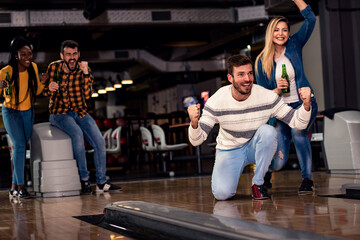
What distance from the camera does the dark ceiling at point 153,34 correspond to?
37.5ft

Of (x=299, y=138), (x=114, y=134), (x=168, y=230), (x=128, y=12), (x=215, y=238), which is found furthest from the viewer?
(x=128, y=12)

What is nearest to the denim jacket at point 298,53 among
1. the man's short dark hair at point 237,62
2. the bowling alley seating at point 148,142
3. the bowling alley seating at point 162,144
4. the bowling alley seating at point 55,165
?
the man's short dark hair at point 237,62

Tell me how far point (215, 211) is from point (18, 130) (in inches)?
114

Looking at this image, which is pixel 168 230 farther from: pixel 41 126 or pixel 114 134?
pixel 114 134

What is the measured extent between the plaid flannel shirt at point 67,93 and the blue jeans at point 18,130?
0.28 m

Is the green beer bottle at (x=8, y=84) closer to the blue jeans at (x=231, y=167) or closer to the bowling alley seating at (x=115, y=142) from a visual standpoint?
the blue jeans at (x=231, y=167)

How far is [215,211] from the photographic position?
354 centimetres

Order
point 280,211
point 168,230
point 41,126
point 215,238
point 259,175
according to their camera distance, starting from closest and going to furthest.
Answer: point 215,238 → point 168,230 → point 280,211 → point 259,175 → point 41,126

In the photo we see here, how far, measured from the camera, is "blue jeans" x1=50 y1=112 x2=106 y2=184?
18.9 ft

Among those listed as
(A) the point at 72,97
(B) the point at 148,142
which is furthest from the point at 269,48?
(B) the point at 148,142

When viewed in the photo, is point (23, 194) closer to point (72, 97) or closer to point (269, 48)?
point (72, 97)

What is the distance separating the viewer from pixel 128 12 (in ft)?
37.2

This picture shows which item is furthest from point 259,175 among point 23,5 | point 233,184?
point 23,5

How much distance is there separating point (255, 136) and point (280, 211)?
2.73 feet
